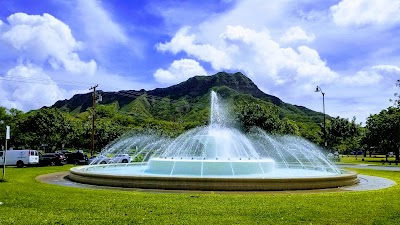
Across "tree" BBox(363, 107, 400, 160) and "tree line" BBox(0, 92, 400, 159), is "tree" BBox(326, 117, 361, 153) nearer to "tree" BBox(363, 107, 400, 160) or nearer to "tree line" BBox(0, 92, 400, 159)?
"tree line" BBox(0, 92, 400, 159)

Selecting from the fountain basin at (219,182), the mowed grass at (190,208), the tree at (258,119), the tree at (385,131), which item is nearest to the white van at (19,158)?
the fountain basin at (219,182)

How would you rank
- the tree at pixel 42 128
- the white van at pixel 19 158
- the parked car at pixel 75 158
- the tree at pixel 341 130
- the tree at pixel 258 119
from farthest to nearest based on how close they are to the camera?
1. the tree at pixel 341 130
2. the tree at pixel 42 128
3. the tree at pixel 258 119
4. the parked car at pixel 75 158
5. the white van at pixel 19 158

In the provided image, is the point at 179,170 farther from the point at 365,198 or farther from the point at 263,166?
the point at 365,198

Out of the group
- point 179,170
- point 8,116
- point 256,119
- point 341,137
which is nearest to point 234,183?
point 179,170

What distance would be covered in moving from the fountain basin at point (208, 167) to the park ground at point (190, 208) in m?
3.82

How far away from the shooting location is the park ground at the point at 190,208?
30.8 feet

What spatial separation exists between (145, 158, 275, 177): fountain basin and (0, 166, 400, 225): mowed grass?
420cm

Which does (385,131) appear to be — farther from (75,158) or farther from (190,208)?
(190,208)

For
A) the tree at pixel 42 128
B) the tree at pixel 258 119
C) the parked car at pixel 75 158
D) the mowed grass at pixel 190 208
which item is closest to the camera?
the mowed grass at pixel 190 208

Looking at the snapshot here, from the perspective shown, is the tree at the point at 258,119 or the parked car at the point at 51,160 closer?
the parked car at the point at 51,160

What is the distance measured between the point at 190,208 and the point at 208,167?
7.57 m

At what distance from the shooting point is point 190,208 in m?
11.0

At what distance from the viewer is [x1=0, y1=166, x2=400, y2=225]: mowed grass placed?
30.8ft

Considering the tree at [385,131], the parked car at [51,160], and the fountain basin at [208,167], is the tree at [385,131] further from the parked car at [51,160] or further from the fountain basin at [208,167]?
the parked car at [51,160]
